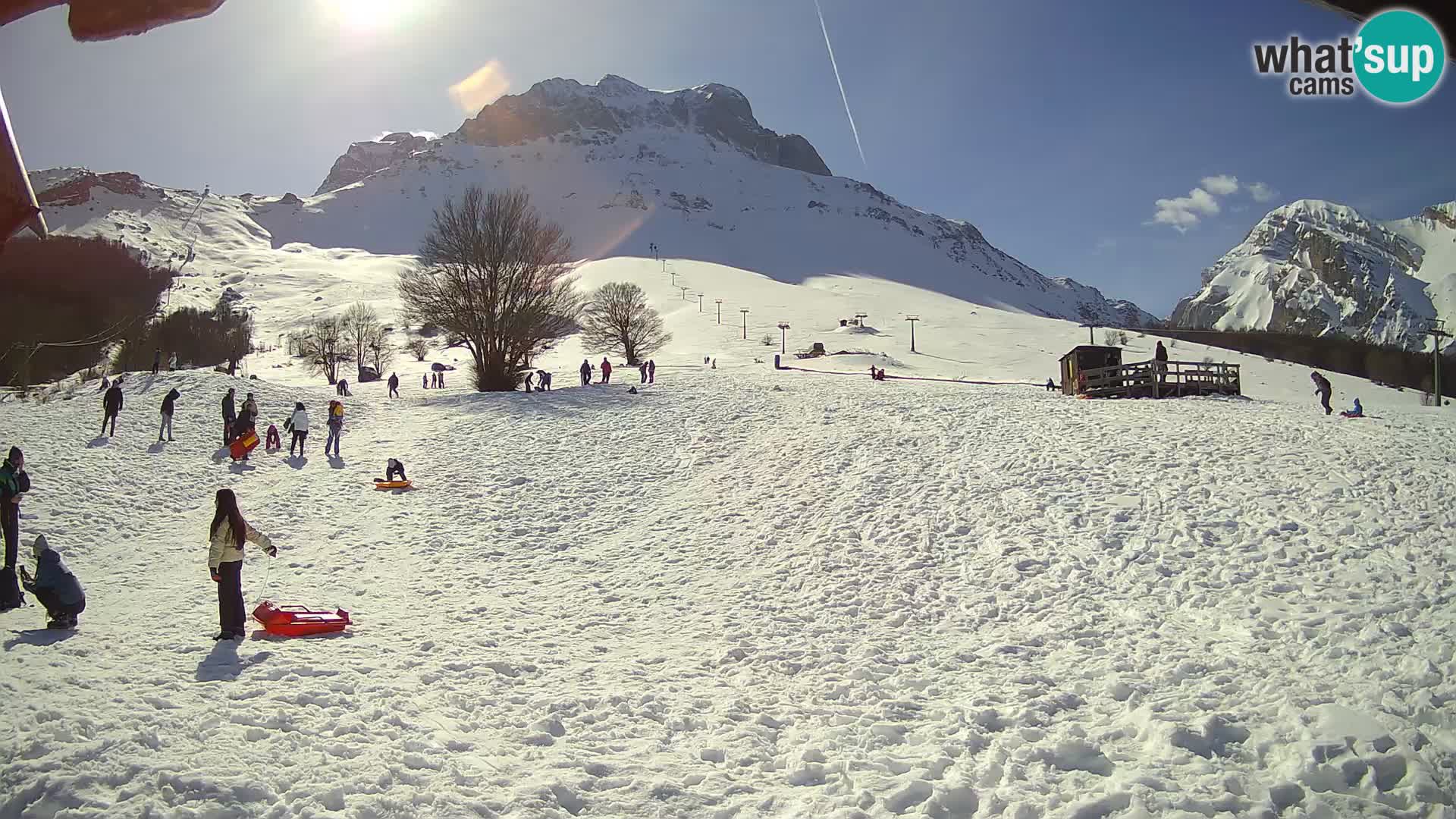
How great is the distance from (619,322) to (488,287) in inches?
922

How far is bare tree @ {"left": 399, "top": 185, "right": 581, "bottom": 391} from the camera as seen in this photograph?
3569 cm

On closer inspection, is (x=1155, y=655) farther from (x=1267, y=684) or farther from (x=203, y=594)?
(x=203, y=594)

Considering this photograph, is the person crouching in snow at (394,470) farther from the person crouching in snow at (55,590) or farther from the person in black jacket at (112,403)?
the person crouching in snow at (55,590)

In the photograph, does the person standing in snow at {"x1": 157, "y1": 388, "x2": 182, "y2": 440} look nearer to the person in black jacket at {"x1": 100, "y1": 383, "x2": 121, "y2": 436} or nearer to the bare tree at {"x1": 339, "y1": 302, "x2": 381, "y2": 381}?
the person in black jacket at {"x1": 100, "y1": 383, "x2": 121, "y2": 436}

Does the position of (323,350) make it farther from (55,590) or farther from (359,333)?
(55,590)

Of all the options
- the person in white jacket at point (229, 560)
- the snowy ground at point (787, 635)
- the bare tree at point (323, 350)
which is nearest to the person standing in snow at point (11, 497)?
the snowy ground at point (787, 635)

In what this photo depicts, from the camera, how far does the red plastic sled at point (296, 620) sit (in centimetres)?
830

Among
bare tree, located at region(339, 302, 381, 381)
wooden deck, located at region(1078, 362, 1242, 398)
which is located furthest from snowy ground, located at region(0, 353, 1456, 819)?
bare tree, located at region(339, 302, 381, 381)

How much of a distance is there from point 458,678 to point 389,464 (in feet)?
41.2

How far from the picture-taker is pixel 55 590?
7918mm

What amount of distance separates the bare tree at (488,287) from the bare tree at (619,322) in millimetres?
20347

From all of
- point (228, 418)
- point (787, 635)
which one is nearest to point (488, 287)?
point (228, 418)

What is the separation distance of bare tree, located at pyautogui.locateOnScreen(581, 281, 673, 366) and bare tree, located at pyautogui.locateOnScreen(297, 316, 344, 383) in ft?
83.5

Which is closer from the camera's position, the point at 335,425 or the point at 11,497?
the point at 11,497
